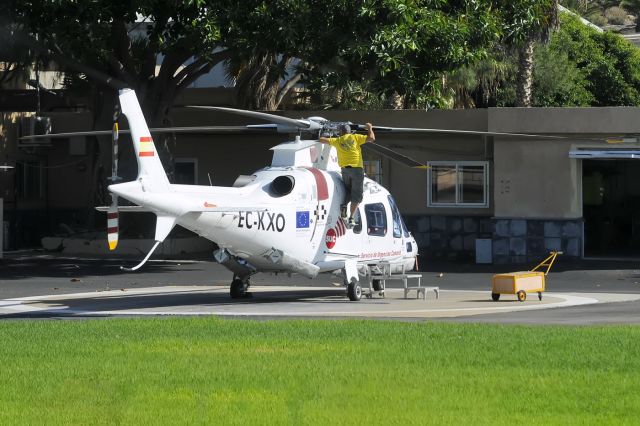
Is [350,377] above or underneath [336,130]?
underneath

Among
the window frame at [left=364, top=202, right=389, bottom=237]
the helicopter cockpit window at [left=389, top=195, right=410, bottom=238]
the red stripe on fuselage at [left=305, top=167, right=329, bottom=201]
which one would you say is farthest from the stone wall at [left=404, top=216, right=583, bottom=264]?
the red stripe on fuselage at [left=305, top=167, right=329, bottom=201]

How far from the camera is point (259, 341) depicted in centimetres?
1462

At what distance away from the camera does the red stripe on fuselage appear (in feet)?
68.7

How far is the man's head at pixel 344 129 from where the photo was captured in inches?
830

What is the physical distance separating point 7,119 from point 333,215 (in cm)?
1795

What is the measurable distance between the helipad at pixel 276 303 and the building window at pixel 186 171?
422 inches

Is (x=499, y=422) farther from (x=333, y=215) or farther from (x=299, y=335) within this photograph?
(x=333, y=215)

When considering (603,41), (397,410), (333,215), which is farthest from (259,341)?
(603,41)

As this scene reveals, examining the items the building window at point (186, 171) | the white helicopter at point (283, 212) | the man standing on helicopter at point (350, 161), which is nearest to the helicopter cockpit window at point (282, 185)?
the white helicopter at point (283, 212)

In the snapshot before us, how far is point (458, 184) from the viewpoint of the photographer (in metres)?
31.9

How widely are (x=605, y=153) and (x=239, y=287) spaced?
1095cm

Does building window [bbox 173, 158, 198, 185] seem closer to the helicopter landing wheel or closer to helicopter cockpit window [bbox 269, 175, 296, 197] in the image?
the helicopter landing wheel

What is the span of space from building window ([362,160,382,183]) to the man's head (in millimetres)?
11019

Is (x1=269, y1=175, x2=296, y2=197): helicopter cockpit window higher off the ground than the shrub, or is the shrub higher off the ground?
the shrub
